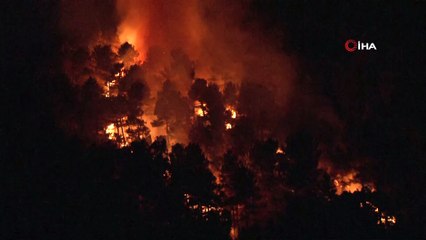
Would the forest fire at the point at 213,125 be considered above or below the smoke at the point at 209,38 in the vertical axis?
below

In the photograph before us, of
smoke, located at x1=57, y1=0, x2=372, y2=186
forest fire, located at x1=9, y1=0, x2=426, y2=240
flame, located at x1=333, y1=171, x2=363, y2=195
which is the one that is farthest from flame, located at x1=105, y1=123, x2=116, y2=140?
flame, located at x1=333, y1=171, x2=363, y2=195

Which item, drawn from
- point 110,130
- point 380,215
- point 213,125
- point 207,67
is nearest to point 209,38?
point 207,67

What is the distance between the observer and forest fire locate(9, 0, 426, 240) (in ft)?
62.4

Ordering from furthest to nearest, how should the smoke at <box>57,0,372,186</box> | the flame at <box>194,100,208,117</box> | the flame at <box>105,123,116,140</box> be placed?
the flame at <box>105,123,116,140</box> < the flame at <box>194,100,208,117</box> < the smoke at <box>57,0,372,186</box>

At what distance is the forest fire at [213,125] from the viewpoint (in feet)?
62.4

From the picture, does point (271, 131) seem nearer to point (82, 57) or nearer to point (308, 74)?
point (308, 74)

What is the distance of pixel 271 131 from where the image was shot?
2838cm

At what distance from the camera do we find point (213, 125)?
26531 mm

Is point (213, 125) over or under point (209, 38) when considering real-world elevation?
under

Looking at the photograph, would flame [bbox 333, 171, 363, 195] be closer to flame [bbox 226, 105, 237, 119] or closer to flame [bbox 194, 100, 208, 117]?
flame [bbox 226, 105, 237, 119]

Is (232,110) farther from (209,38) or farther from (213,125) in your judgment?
(209,38)

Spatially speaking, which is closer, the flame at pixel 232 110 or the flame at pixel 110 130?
the flame at pixel 110 130

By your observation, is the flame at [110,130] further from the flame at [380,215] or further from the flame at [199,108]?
the flame at [380,215]

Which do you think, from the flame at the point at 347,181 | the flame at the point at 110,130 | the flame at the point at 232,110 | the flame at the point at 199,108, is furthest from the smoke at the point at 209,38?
the flame at the point at 347,181
